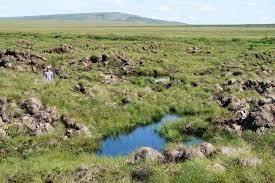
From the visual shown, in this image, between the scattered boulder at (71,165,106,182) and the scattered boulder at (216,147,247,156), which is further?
the scattered boulder at (216,147,247,156)

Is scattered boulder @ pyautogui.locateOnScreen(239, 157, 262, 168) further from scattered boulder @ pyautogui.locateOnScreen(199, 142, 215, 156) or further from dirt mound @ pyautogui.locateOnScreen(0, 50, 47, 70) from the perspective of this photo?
dirt mound @ pyautogui.locateOnScreen(0, 50, 47, 70)

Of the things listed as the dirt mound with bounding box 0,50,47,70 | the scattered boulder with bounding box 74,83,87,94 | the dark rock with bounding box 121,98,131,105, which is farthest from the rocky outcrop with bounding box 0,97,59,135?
the dirt mound with bounding box 0,50,47,70

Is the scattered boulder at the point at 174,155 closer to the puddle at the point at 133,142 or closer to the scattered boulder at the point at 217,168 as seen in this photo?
the scattered boulder at the point at 217,168

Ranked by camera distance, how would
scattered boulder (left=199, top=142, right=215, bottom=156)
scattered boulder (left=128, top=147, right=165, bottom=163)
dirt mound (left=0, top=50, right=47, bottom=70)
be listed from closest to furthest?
scattered boulder (left=128, top=147, right=165, bottom=163), scattered boulder (left=199, top=142, right=215, bottom=156), dirt mound (left=0, top=50, right=47, bottom=70)

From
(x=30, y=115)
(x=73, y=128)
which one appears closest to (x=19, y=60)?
(x=30, y=115)

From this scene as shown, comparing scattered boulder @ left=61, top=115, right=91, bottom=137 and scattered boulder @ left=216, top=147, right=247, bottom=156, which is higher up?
scattered boulder @ left=216, top=147, right=247, bottom=156

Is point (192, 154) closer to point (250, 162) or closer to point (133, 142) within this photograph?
point (250, 162)

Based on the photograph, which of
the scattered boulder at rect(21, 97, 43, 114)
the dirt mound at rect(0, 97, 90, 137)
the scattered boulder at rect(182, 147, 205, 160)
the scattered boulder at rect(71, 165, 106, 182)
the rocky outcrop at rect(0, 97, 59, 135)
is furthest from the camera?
the scattered boulder at rect(21, 97, 43, 114)

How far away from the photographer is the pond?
2728cm

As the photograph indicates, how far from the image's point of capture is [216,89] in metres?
43.1

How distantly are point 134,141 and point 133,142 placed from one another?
0.27 meters

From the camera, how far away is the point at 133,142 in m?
29.2

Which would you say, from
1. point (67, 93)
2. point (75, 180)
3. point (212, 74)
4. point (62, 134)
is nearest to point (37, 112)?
point (62, 134)

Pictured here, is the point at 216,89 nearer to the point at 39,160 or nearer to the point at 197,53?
the point at 39,160
